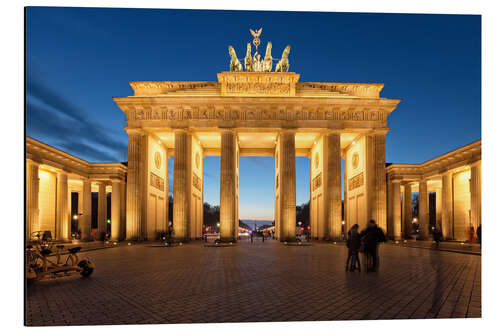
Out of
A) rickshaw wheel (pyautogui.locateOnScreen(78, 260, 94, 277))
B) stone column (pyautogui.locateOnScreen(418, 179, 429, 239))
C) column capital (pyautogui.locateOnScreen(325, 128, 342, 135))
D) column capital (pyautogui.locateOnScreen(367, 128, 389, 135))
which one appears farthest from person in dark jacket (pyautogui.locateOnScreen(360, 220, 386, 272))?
stone column (pyautogui.locateOnScreen(418, 179, 429, 239))

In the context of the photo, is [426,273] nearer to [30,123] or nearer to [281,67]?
[30,123]

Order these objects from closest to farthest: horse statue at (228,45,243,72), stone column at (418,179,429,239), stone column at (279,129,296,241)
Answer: stone column at (279,129,296,241) → horse statue at (228,45,243,72) → stone column at (418,179,429,239)

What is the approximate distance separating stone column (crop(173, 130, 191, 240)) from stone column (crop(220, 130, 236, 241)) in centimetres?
372

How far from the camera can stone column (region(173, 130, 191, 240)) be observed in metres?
33.2

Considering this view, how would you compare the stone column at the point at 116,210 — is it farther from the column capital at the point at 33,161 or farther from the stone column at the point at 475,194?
the stone column at the point at 475,194

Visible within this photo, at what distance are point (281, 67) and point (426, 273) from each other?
28328mm

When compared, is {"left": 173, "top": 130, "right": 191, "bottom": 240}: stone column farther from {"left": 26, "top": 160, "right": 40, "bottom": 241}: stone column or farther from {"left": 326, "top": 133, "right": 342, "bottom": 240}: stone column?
{"left": 326, "top": 133, "right": 342, "bottom": 240}: stone column

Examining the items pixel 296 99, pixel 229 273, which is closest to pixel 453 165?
pixel 296 99

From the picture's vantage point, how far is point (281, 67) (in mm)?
35562

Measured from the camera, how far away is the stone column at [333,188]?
3284cm

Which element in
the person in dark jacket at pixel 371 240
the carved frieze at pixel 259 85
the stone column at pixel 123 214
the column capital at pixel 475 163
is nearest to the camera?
the person in dark jacket at pixel 371 240

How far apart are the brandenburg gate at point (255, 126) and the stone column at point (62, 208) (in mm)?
9221

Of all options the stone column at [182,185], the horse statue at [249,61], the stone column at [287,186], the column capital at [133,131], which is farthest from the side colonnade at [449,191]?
the column capital at [133,131]

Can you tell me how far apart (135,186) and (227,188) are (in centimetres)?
946
